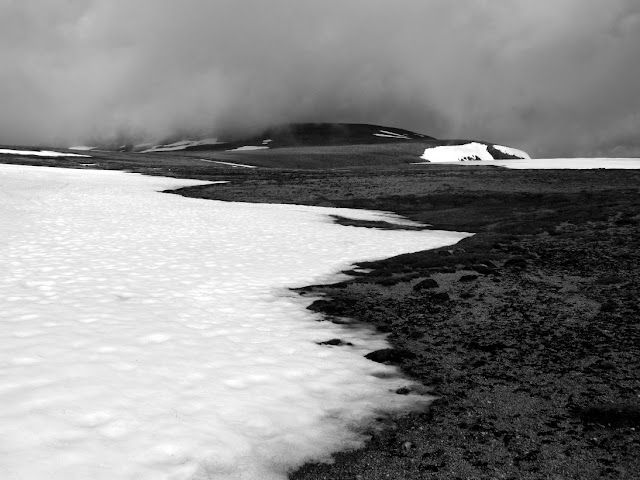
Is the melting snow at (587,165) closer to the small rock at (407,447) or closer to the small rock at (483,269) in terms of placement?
the small rock at (483,269)

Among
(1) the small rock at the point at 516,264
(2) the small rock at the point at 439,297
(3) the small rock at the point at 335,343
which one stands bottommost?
(3) the small rock at the point at 335,343

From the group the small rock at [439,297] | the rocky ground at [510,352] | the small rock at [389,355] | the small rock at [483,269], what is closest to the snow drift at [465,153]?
the rocky ground at [510,352]

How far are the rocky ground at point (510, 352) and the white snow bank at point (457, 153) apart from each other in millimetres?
132326

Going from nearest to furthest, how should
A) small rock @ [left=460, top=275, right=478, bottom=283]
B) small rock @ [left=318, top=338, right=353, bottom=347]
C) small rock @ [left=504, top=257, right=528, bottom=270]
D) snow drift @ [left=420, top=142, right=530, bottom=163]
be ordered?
small rock @ [left=318, top=338, right=353, bottom=347] < small rock @ [left=460, top=275, right=478, bottom=283] < small rock @ [left=504, top=257, right=528, bottom=270] < snow drift @ [left=420, top=142, right=530, bottom=163]

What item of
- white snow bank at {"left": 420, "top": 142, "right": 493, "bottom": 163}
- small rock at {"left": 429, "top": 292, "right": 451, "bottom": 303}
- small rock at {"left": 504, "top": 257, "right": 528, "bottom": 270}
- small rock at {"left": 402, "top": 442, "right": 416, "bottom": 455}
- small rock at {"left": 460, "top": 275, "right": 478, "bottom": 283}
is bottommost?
small rock at {"left": 402, "top": 442, "right": 416, "bottom": 455}

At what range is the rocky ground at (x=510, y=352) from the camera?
5.68 m

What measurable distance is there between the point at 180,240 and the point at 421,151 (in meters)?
142

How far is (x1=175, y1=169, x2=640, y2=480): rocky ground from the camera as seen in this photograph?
5.68 m

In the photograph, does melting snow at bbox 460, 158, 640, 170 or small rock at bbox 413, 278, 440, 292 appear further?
melting snow at bbox 460, 158, 640, 170

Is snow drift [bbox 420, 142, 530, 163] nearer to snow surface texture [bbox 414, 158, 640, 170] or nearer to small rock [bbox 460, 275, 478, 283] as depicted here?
snow surface texture [bbox 414, 158, 640, 170]

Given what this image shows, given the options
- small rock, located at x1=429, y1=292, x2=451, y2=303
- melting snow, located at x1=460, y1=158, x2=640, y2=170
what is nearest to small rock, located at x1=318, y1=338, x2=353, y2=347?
small rock, located at x1=429, y1=292, x2=451, y2=303

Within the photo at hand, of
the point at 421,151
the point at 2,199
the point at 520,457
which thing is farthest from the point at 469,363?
the point at 421,151

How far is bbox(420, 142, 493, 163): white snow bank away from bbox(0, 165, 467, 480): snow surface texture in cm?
13933

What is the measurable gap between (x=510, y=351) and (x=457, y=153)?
15750 cm
